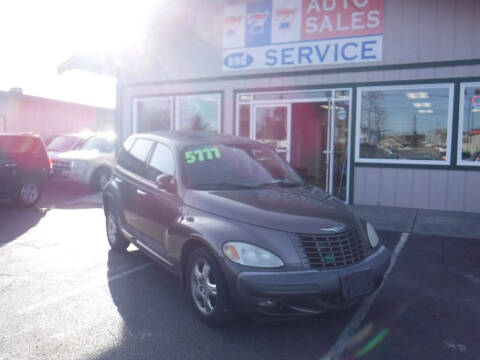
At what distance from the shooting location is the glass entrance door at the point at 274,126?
1063cm

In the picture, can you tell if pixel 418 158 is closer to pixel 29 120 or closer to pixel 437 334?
pixel 437 334

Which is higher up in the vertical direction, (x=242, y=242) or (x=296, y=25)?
(x=296, y=25)

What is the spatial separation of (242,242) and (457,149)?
7.17 meters

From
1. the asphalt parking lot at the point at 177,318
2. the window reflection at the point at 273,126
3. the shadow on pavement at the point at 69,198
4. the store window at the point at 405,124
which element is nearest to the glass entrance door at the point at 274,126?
the window reflection at the point at 273,126

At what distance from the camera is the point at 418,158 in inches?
363

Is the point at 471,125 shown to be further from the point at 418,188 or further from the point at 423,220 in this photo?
the point at 423,220

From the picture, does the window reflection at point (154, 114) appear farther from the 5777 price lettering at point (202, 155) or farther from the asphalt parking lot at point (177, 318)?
the 5777 price lettering at point (202, 155)

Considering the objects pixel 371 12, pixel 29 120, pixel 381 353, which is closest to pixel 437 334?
pixel 381 353

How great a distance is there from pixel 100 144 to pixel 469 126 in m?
9.95

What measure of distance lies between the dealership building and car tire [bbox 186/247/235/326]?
486 cm

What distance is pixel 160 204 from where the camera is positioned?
14.7 ft

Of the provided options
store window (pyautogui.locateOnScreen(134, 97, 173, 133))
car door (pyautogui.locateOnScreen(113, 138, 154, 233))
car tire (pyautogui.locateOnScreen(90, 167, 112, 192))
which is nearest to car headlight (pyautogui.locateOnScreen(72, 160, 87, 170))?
car tire (pyautogui.locateOnScreen(90, 167, 112, 192))

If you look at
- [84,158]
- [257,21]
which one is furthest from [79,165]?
A: [257,21]

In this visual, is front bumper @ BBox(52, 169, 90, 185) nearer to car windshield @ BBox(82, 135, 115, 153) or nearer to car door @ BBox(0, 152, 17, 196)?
car windshield @ BBox(82, 135, 115, 153)
